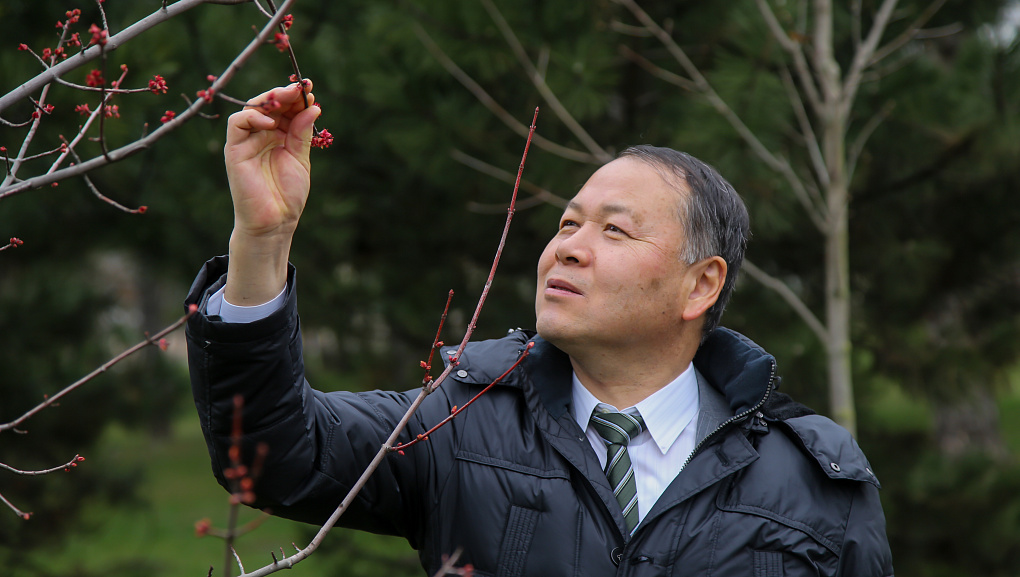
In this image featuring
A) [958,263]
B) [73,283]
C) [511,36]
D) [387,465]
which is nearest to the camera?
[387,465]

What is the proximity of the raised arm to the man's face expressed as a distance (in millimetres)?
647

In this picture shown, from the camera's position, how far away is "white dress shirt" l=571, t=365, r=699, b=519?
1.96m

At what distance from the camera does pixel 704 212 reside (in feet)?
7.10

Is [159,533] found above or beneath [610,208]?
beneath

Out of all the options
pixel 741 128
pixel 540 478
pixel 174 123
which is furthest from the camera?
pixel 741 128

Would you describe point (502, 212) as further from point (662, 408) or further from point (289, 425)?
point (289, 425)

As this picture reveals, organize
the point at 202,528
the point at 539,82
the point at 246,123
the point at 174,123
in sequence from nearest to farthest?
the point at 202,528 < the point at 174,123 < the point at 246,123 < the point at 539,82

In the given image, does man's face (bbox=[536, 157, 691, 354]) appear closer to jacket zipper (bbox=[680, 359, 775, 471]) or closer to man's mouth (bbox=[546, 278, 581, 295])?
man's mouth (bbox=[546, 278, 581, 295])

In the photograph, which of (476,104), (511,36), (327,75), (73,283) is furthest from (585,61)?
(73,283)

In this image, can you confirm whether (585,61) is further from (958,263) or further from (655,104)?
(958,263)

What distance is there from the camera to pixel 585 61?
12.3ft

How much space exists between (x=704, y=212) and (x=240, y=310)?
45.4 inches

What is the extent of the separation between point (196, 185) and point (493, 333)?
165 centimetres

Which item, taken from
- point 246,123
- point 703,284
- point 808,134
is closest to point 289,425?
point 246,123
